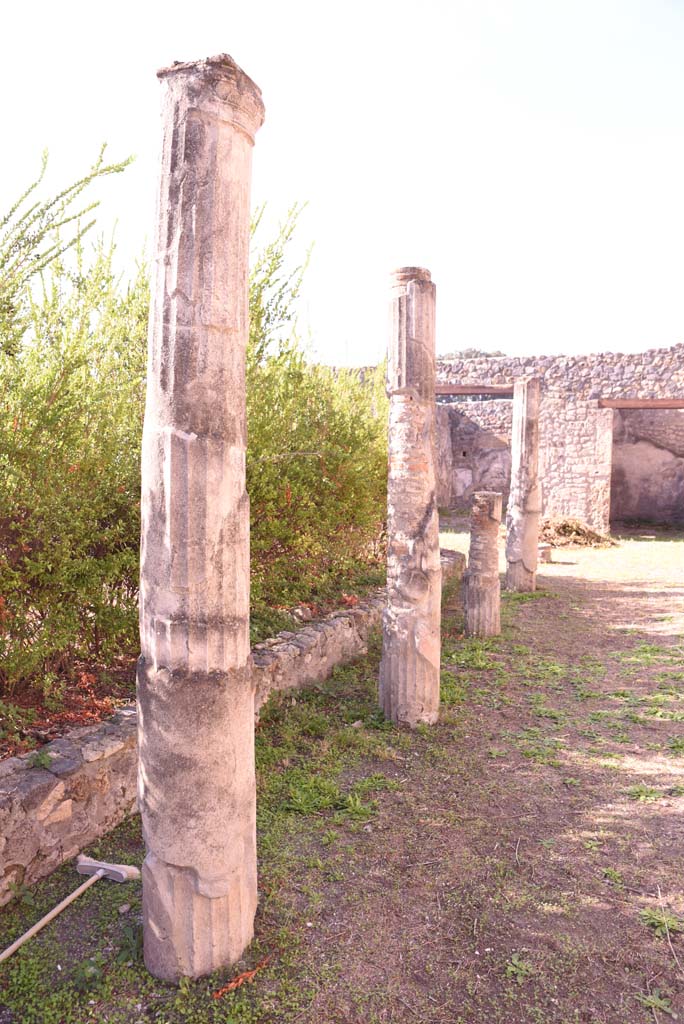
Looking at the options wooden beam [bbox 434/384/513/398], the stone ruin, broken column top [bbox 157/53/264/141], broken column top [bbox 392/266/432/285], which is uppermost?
wooden beam [bbox 434/384/513/398]

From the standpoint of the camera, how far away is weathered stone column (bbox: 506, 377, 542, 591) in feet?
34.3

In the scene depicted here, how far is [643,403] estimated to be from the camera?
15602 millimetres

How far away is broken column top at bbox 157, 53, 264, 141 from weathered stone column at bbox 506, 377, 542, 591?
27.9 ft

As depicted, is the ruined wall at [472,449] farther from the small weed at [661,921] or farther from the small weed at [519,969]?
the small weed at [519,969]

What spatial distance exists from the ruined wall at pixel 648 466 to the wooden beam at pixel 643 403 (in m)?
2.67

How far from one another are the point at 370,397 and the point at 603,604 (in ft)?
13.9

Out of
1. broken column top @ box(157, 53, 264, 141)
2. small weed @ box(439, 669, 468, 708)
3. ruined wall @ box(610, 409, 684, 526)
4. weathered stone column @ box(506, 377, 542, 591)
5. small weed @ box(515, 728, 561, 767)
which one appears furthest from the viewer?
ruined wall @ box(610, 409, 684, 526)

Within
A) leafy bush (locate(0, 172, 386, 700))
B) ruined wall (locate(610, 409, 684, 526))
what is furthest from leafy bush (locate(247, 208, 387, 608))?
ruined wall (locate(610, 409, 684, 526))

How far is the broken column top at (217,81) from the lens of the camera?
2.58 metres

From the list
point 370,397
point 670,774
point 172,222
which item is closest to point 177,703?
Result: point 172,222

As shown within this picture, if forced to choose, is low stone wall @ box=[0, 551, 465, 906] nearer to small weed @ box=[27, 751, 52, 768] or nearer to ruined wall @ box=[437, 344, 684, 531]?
small weed @ box=[27, 751, 52, 768]

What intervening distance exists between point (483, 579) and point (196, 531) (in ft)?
18.5

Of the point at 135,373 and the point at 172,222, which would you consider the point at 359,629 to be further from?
the point at 172,222

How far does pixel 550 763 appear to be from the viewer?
15.6 ft
